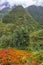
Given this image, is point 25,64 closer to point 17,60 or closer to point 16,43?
point 17,60

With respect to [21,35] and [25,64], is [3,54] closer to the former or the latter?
[25,64]

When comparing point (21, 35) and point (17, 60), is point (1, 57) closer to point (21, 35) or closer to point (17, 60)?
point (17, 60)

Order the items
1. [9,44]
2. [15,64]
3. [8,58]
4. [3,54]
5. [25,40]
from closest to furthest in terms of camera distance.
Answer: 1. [15,64]
2. [8,58]
3. [3,54]
4. [25,40]
5. [9,44]

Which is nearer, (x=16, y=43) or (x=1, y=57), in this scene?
(x=1, y=57)

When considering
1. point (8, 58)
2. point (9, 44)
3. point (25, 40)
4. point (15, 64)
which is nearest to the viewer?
point (15, 64)

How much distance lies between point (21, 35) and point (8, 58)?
71.5 ft

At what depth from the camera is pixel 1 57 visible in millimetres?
22984

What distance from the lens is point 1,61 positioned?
2170 cm

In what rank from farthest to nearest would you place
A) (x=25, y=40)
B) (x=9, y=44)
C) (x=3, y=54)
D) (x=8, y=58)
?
(x=9, y=44), (x=25, y=40), (x=3, y=54), (x=8, y=58)

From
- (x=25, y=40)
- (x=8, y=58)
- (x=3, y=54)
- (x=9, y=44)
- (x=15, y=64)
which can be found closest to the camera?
(x=15, y=64)

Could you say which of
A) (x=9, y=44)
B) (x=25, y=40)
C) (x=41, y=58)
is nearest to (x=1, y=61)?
(x=41, y=58)

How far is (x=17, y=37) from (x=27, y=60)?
72.3ft

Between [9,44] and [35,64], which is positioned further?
[9,44]

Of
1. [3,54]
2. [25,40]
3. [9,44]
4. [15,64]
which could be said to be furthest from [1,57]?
[9,44]
